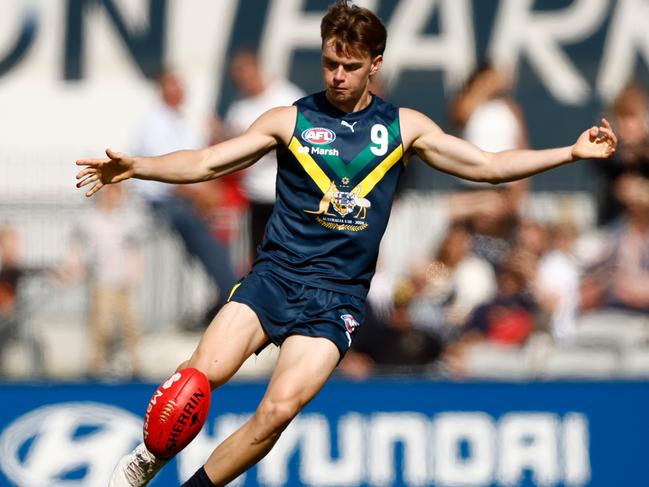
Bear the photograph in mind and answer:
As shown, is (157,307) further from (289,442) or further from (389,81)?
(389,81)

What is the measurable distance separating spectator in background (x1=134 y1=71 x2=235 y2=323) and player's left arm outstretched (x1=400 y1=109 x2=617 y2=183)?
4.11 metres

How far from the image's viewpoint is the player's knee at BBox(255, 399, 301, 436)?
650cm

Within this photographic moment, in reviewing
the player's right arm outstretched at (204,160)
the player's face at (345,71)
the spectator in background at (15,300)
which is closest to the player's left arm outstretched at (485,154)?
the player's face at (345,71)

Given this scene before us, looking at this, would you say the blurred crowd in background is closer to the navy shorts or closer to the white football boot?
the navy shorts

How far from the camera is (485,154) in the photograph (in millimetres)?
6836

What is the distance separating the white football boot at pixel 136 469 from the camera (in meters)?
6.52

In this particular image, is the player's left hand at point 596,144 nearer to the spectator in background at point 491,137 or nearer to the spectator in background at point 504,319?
the spectator in background at point 504,319

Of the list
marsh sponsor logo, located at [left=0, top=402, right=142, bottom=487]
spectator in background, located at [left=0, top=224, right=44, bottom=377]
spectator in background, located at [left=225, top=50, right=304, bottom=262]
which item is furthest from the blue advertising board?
spectator in background, located at [left=225, top=50, right=304, bottom=262]

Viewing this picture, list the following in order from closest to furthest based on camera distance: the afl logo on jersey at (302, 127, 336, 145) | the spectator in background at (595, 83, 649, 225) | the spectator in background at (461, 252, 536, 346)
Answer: the afl logo on jersey at (302, 127, 336, 145)
the spectator in background at (461, 252, 536, 346)
the spectator in background at (595, 83, 649, 225)

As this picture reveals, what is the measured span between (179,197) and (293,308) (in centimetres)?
440

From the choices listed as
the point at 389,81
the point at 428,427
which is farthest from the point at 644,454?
the point at 389,81

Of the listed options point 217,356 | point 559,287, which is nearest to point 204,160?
point 217,356

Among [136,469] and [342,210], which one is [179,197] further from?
Result: [136,469]

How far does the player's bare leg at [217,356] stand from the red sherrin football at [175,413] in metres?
0.16
